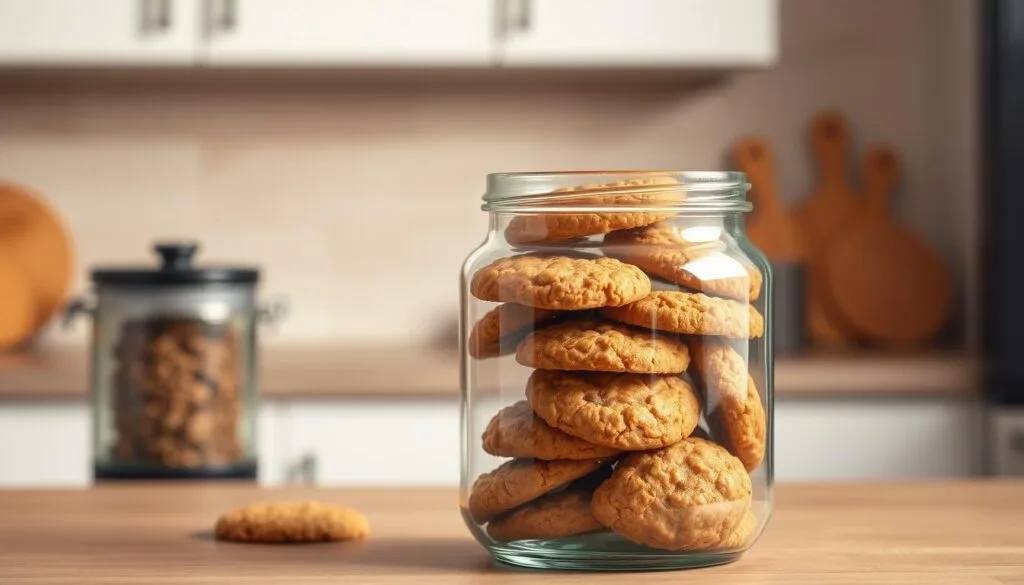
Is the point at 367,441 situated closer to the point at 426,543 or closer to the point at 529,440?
the point at 426,543

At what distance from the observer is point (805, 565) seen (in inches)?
27.5

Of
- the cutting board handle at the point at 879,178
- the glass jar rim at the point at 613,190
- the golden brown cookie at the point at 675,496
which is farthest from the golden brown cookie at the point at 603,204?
the cutting board handle at the point at 879,178

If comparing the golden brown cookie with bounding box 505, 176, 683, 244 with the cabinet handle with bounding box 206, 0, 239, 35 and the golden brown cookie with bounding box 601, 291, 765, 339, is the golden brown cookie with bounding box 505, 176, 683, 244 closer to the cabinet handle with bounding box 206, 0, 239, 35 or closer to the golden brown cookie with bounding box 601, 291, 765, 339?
the golden brown cookie with bounding box 601, 291, 765, 339

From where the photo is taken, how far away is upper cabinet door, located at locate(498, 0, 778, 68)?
234cm

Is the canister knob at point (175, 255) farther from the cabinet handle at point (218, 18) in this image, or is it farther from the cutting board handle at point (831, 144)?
the cutting board handle at point (831, 144)

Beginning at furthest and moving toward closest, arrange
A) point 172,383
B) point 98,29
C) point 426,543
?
1. point 98,29
2. point 172,383
3. point 426,543

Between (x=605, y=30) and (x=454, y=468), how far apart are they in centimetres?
82

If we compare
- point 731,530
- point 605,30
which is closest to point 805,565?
point 731,530

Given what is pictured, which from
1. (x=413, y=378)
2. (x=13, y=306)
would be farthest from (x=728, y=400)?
(x=13, y=306)

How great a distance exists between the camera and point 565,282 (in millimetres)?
651

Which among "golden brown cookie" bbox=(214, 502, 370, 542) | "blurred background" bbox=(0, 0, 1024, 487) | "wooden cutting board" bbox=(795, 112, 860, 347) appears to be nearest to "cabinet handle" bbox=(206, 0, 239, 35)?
"blurred background" bbox=(0, 0, 1024, 487)

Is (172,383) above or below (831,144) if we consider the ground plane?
below

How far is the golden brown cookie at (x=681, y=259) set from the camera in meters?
0.68

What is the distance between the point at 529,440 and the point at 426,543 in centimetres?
15
